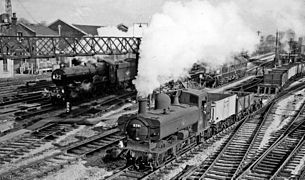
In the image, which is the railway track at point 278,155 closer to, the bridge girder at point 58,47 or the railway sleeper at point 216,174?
the railway sleeper at point 216,174

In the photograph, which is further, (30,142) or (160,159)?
(30,142)

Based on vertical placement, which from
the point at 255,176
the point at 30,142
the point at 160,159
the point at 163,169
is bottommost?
the point at 255,176

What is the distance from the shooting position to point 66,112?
24000mm

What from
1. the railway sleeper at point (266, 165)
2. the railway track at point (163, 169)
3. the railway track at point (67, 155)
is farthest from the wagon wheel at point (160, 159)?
the railway sleeper at point (266, 165)

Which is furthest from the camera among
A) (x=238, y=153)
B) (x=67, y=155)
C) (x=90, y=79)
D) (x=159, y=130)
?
(x=90, y=79)

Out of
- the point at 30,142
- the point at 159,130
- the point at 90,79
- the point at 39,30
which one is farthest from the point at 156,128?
the point at 39,30

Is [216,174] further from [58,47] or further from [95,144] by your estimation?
[58,47]

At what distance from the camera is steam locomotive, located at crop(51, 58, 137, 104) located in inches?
1043

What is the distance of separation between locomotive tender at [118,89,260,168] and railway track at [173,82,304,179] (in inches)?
47.0

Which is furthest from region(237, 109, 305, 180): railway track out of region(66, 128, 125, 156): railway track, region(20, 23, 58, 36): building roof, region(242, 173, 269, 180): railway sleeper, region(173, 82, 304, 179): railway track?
region(20, 23, 58, 36): building roof

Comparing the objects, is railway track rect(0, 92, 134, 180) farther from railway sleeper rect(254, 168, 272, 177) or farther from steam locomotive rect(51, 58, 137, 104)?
steam locomotive rect(51, 58, 137, 104)

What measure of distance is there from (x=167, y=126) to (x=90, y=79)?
1792cm

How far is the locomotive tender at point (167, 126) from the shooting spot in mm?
12656

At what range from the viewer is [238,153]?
15672mm
